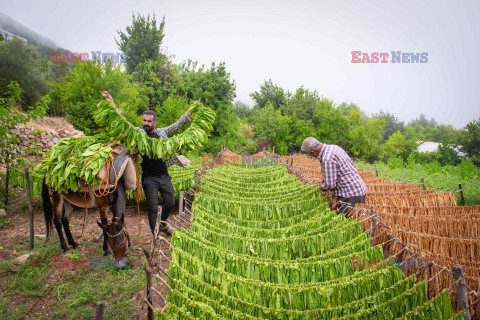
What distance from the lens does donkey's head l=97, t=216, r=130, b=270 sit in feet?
13.2

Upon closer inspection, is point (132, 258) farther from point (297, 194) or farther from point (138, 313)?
point (297, 194)

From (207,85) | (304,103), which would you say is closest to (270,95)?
(304,103)

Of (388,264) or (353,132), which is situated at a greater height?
(353,132)

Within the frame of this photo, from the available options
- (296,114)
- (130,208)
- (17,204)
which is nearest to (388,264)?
(130,208)

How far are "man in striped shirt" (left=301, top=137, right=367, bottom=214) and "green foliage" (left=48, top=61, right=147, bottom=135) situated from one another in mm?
15665

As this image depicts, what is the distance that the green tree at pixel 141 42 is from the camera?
29.5 metres

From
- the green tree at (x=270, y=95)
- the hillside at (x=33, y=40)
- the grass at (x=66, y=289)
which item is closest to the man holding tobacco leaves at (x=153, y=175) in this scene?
the grass at (x=66, y=289)

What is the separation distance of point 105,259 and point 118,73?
16.9 metres

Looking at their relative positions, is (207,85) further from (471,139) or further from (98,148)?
(471,139)

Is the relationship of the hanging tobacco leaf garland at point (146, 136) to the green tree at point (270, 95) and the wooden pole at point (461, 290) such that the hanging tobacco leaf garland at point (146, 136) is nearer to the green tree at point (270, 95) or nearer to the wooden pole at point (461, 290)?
the wooden pole at point (461, 290)

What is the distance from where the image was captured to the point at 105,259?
452 cm

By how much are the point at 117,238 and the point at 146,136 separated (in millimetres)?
1727

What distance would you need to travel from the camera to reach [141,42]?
29531mm

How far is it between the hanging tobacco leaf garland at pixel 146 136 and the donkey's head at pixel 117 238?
1.22m
